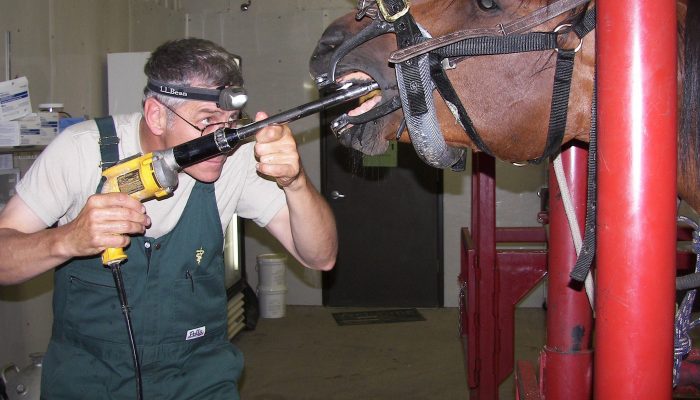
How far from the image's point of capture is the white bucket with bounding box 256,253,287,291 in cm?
579

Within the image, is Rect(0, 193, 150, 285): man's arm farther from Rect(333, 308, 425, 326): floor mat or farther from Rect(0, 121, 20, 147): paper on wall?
Rect(333, 308, 425, 326): floor mat

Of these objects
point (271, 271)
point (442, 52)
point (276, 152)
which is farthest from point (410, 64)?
point (271, 271)

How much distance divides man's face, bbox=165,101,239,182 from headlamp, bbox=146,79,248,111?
23mm

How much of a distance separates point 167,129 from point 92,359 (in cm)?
70

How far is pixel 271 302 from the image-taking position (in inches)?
232

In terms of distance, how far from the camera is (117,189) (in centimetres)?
162

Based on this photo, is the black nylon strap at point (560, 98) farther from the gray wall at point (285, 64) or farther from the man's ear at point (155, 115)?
the gray wall at point (285, 64)

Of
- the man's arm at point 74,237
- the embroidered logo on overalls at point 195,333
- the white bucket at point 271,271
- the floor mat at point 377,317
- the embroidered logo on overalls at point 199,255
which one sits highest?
the man's arm at point 74,237

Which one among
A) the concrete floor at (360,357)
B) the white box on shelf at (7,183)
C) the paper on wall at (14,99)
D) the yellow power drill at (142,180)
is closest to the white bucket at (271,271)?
the concrete floor at (360,357)

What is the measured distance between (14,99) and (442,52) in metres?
2.77

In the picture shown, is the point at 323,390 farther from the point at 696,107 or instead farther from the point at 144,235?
the point at 696,107

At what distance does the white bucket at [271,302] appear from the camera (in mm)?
5875

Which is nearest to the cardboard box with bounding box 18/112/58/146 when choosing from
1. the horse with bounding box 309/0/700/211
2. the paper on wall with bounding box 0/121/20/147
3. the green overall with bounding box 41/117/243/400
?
the paper on wall with bounding box 0/121/20/147

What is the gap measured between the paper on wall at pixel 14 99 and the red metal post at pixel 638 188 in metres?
3.13
